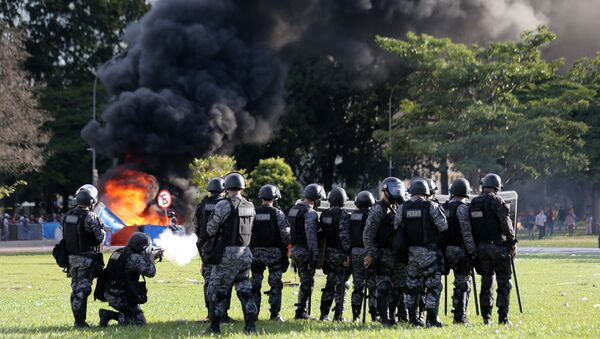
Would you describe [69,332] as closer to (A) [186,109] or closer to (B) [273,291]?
(B) [273,291]

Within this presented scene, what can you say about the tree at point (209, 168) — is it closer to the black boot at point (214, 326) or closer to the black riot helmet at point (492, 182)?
the black riot helmet at point (492, 182)

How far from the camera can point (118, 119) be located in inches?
1726

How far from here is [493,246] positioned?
1274 cm

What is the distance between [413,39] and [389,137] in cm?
530

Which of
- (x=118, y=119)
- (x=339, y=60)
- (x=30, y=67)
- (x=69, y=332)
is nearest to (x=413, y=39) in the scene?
(x=339, y=60)

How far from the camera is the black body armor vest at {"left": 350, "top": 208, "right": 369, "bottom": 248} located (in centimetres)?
1368

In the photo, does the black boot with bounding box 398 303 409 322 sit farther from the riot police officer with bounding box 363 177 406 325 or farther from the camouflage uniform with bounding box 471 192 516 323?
the camouflage uniform with bounding box 471 192 516 323

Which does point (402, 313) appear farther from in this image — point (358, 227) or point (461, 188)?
point (461, 188)

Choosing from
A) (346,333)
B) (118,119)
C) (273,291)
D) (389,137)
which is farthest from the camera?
(389,137)

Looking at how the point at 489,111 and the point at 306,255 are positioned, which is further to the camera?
the point at 489,111

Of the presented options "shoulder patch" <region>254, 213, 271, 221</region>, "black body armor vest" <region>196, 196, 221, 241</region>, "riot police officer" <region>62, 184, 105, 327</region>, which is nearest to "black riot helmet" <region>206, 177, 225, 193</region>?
"black body armor vest" <region>196, 196, 221, 241</region>

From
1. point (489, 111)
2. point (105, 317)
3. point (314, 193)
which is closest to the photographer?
point (105, 317)

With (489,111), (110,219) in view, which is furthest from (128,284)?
(489,111)

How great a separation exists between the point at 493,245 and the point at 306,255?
284 cm
